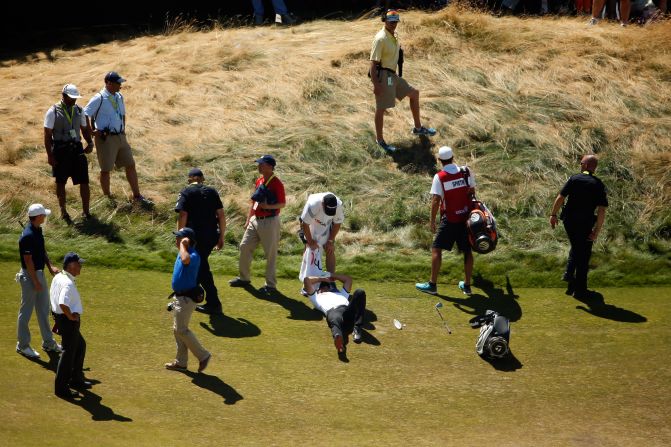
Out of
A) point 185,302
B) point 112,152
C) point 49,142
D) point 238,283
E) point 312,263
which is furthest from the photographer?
point 112,152

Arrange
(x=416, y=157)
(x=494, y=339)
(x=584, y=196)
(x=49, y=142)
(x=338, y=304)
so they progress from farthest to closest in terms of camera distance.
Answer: (x=416, y=157)
(x=49, y=142)
(x=584, y=196)
(x=338, y=304)
(x=494, y=339)

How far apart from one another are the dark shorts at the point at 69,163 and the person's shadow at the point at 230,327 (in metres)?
3.80

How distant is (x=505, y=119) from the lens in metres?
17.6

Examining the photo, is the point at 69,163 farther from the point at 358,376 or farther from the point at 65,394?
the point at 358,376

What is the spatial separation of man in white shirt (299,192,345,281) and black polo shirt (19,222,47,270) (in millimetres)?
3319

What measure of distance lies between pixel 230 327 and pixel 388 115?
708cm

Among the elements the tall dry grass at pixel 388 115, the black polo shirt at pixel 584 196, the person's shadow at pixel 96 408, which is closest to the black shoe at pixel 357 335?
the person's shadow at pixel 96 408

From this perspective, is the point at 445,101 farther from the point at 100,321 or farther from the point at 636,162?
the point at 100,321

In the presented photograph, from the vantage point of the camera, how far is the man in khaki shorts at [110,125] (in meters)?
14.9

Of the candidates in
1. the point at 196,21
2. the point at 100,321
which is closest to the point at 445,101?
the point at 196,21

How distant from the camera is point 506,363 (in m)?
11.3

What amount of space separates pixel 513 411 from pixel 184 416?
3290 mm

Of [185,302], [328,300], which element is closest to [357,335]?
[328,300]

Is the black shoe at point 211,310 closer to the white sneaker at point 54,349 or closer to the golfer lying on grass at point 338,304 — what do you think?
the golfer lying on grass at point 338,304
